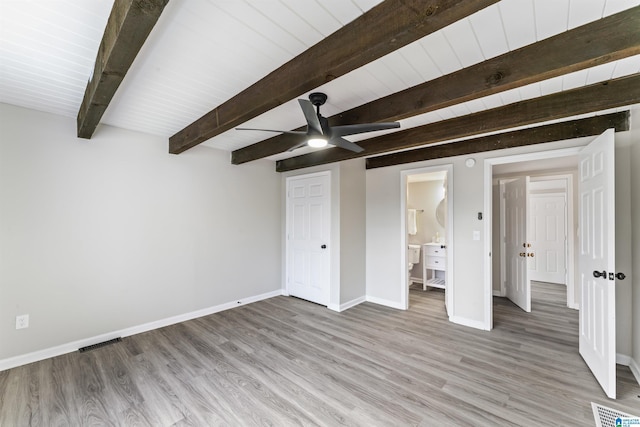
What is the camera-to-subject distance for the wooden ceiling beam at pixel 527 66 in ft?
4.63

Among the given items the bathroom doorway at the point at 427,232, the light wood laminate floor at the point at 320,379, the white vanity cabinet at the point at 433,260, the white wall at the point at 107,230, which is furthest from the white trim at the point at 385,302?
the white wall at the point at 107,230

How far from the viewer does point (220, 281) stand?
4.17 metres

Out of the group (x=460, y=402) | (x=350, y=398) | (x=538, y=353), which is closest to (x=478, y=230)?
(x=538, y=353)

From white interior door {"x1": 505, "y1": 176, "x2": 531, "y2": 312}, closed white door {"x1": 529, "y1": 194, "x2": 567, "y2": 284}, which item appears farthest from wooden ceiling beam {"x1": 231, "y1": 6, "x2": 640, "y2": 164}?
closed white door {"x1": 529, "y1": 194, "x2": 567, "y2": 284}

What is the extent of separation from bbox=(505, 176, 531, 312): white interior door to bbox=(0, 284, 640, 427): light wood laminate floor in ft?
2.17

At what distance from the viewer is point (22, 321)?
2643 millimetres

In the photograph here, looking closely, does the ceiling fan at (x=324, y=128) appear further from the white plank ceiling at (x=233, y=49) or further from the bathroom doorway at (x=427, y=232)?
the bathroom doorway at (x=427, y=232)

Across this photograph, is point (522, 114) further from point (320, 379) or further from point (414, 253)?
point (414, 253)

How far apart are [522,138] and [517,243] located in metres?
2.08

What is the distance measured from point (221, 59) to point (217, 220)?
2726 mm

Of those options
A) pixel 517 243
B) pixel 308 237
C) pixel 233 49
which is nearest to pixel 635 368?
pixel 517 243

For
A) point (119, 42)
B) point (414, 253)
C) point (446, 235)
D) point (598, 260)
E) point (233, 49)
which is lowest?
point (414, 253)

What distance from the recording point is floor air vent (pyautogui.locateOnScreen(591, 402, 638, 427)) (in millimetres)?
1867

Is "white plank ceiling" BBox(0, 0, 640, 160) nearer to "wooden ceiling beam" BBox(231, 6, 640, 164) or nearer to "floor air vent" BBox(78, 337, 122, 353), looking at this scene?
"wooden ceiling beam" BBox(231, 6, 640, 164)
